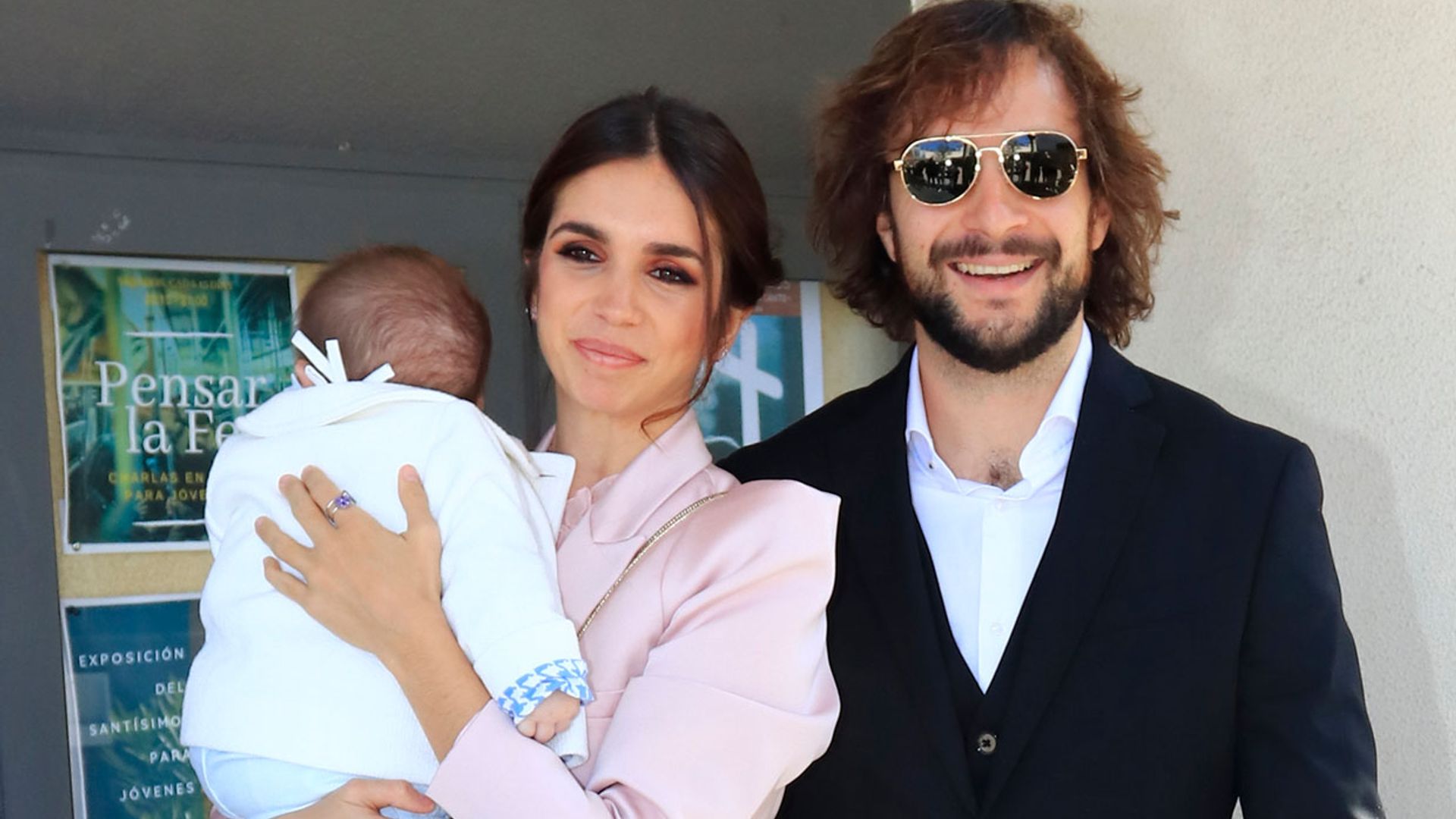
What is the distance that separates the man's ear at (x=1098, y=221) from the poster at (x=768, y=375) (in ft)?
2.90

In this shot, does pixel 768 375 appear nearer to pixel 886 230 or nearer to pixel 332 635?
pixel 886 230

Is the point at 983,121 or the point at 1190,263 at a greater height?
the point at 983,121

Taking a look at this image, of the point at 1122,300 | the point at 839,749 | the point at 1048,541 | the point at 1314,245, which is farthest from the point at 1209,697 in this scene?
the point at 1314,245

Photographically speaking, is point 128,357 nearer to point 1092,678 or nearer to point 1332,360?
point 1092,678

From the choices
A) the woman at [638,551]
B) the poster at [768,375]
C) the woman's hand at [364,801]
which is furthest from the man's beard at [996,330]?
the woman's hand at [364,801]

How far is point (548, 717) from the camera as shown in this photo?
1724 millimetres

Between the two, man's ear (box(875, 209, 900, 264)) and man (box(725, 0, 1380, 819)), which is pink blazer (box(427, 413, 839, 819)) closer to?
man (box(725, 0, 1380, 819))

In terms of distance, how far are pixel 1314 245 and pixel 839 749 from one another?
1.54 m

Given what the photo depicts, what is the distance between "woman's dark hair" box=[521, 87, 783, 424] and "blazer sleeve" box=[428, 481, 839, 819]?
34 cm

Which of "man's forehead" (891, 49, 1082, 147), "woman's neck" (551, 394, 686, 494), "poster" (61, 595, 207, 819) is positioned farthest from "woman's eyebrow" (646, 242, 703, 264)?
"poster" (61, 595, 207, 819)

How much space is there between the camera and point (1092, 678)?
2.17 meters

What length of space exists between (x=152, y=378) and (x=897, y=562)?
1.40 meters

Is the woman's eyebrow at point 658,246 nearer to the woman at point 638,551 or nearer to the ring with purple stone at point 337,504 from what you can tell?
the woman at point 638,551

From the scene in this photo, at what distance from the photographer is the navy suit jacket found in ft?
6.89
